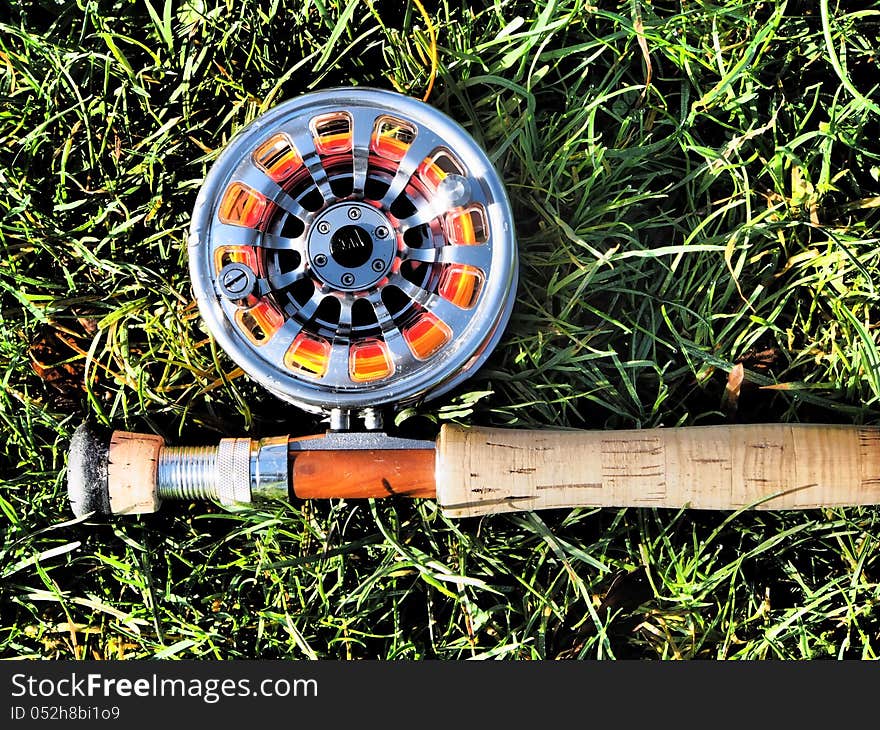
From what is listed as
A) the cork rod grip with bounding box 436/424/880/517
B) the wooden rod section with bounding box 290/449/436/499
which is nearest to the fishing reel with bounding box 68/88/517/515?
the wooden rod section with bounding box 290/449/436/499

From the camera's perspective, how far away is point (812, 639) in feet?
7.57

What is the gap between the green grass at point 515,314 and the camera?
89.4 inches

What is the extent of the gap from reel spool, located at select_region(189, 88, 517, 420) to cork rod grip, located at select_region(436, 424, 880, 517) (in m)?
0.25

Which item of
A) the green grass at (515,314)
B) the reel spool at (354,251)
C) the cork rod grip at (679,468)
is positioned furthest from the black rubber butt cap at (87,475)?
the cork rod grip at (679,468)

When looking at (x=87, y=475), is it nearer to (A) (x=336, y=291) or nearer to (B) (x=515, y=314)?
(A) (x=336, y=291)

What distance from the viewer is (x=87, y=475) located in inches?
84.0

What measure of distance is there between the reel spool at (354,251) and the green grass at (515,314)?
0.61 ft

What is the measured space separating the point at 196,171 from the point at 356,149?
0.48 m

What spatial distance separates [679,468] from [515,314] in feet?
1.84

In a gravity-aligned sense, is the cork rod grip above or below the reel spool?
below

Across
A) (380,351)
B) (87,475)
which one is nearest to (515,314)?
(380,351)

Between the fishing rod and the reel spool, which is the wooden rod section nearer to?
the fishing rod

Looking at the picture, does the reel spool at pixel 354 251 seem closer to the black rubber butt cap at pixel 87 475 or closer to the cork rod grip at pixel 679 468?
the cork rod grip at pixel 679 468

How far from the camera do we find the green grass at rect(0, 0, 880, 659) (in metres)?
2.27
